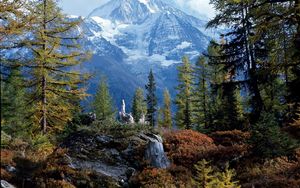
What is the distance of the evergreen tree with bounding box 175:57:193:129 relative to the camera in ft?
167

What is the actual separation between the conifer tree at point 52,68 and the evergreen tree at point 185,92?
27317 mm

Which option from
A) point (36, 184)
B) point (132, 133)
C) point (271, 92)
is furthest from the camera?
point (271, 92)

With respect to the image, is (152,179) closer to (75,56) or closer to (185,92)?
(75,56)

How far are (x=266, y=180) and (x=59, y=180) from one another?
6480 millimetres

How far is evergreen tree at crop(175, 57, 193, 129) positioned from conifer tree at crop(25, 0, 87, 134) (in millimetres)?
27317

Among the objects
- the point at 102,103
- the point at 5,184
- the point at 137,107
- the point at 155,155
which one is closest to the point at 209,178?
the point at 155,155

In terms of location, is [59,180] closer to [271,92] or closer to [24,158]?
[24,158]

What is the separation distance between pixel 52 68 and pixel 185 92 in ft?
102

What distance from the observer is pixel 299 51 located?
1620 centimetres

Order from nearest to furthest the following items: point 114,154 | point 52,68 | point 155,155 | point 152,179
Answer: point 152,179, point 155,155, point 114,154, point 52,68

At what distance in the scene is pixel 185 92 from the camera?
52156mm

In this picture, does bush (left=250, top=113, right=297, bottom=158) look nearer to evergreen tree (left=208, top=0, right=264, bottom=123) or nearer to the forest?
the forest

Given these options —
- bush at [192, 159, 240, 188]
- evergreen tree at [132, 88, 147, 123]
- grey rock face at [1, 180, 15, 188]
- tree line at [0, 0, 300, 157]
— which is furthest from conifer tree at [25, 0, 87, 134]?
evergreen tree at [132, 88, 147, 123]

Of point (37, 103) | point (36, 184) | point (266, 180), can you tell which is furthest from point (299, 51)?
point (37, 103)
